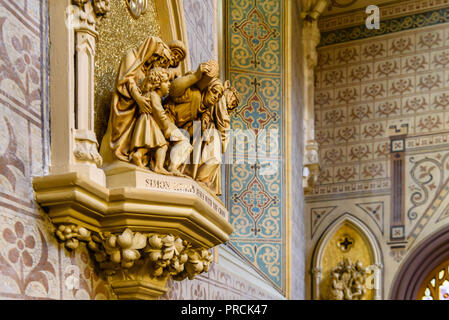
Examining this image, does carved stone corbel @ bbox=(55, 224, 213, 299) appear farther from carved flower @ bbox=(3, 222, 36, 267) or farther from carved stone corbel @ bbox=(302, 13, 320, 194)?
carved stone corbel @ bbox=(302, 13, 320, 194)

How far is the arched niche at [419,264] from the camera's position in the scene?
26.6ft

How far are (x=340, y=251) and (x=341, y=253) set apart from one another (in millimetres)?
27

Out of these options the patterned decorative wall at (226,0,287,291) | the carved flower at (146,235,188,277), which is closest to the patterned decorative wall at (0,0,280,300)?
the carved flower at (146,235,188,277)

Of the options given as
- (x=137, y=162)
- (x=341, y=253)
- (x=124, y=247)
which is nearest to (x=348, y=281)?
(x=341, y=253)

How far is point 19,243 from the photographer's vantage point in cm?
236

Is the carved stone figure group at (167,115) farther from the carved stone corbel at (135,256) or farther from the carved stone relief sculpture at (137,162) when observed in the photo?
the carved stone corbel at (135,256)

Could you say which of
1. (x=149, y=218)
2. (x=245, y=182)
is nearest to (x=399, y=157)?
(x=245, y=182)

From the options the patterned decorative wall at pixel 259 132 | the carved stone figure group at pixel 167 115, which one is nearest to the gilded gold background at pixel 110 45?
the carved stone figure group at pixel 167 115

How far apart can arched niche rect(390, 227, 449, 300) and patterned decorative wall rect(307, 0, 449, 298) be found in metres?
0.08

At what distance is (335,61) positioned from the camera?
30.0 ft

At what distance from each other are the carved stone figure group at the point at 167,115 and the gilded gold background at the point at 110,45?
0.46 ft

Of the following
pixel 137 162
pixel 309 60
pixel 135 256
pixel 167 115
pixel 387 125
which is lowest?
pixel 135 256

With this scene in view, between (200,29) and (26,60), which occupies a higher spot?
(200,29)

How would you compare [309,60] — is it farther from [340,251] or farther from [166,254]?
[166,254]
